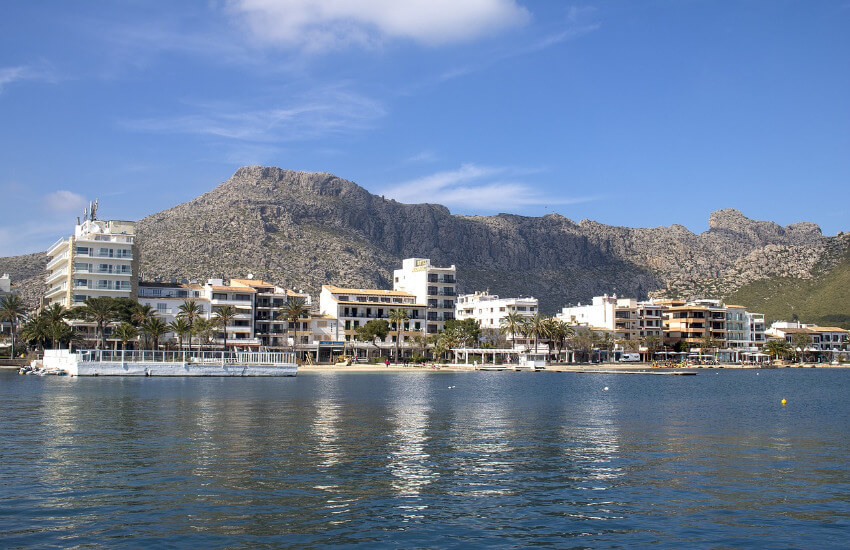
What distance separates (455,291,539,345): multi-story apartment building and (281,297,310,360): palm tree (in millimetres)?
43630

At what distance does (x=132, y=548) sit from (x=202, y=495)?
5698mm

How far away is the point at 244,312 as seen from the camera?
138000 millimetres

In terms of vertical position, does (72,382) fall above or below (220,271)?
Result: below

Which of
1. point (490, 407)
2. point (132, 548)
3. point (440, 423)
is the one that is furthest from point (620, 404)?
point (132, 548)

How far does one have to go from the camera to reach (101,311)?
11181cm

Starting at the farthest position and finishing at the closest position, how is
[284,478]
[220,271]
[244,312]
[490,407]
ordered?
[220,271] → [244,312] → [490,407] → [284,478]

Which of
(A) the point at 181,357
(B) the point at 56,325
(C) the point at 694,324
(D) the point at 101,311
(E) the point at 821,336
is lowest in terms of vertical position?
(A) the point at 181,357

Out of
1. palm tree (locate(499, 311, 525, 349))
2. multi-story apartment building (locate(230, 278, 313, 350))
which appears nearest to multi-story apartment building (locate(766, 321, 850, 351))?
palm tree (locate(499, 311, 525, 349))

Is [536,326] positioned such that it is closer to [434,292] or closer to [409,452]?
[434,292]

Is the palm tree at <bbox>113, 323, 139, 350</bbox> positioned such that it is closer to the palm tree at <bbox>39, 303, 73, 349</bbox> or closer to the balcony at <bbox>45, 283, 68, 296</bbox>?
the palm tree at <bbox>39, 303, 73, 349</bbox>

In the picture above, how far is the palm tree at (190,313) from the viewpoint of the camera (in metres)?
122

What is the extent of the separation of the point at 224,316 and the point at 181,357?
22.0 metres

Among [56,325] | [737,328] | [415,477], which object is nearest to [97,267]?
[56,325]

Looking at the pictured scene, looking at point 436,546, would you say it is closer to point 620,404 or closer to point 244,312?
point 620,404
